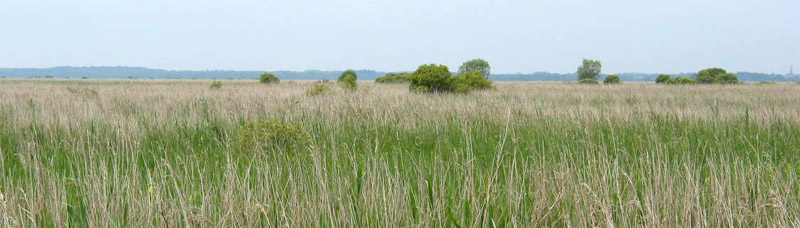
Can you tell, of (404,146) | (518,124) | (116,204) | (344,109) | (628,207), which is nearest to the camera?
(116,204)

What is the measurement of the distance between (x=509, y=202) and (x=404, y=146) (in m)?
2.63

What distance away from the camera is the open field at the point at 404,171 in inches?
99.7

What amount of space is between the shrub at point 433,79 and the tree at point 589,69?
70.0 meters

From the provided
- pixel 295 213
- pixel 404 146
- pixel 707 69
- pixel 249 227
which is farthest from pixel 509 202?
pixel 707 69

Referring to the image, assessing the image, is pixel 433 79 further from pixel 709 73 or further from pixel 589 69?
pixel 589 69

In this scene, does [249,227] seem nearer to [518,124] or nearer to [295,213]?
[295,213]

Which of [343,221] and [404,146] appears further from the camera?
[404,146]

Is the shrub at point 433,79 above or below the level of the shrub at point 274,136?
above

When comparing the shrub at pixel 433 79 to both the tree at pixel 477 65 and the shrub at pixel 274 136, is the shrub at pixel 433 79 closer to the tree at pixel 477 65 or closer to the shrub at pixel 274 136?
the shrub at pixel 274 136

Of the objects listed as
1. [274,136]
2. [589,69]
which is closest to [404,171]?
[274,136]

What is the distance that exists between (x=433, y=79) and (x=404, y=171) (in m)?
13.1

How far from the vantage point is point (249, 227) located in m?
2.39

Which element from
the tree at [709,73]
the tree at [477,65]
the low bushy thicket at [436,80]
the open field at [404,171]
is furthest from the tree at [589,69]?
the open field at [404,171]

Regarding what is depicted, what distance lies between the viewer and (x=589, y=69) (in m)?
83.3
